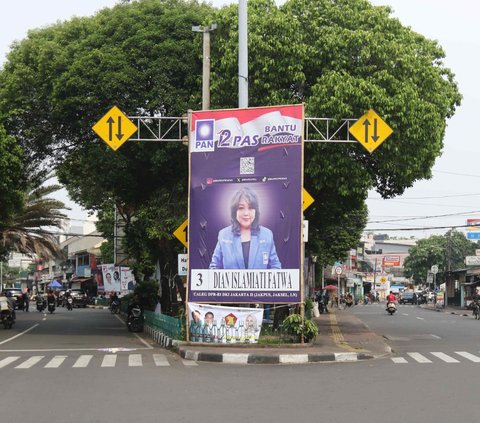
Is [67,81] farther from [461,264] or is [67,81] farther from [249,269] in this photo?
[461,264]

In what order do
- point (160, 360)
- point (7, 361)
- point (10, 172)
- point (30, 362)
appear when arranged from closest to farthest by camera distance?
point (30, 362) → point (160, 360) → point (7, 361) → point (10, 172)

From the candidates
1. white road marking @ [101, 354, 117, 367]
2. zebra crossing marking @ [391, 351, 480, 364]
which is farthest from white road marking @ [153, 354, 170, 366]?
zebra crossing marking @ [391, 351, 480, 364]

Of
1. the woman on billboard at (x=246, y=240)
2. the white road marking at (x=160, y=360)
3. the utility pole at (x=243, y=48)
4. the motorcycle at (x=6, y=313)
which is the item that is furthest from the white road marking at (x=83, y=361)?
the motorcycle at (x=6, y=313)

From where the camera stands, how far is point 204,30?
20750 mm

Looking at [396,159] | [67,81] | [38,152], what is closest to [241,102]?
[396,159]

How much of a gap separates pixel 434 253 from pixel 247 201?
84089 mm

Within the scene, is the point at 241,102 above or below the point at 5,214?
above

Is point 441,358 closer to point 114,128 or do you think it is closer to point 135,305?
point 114,128

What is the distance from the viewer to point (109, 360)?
619 inches

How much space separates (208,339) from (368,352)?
11.8 ft

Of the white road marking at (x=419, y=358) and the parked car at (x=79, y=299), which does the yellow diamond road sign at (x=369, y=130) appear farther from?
the parked car at (x=79, y=299)

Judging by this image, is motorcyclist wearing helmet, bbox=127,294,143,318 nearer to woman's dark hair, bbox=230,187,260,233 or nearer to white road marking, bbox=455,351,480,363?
woman's dark hair, bbox=230,187,260,233

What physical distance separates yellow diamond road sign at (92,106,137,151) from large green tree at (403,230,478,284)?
266 feet

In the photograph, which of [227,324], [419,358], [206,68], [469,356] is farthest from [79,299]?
[469,356]
